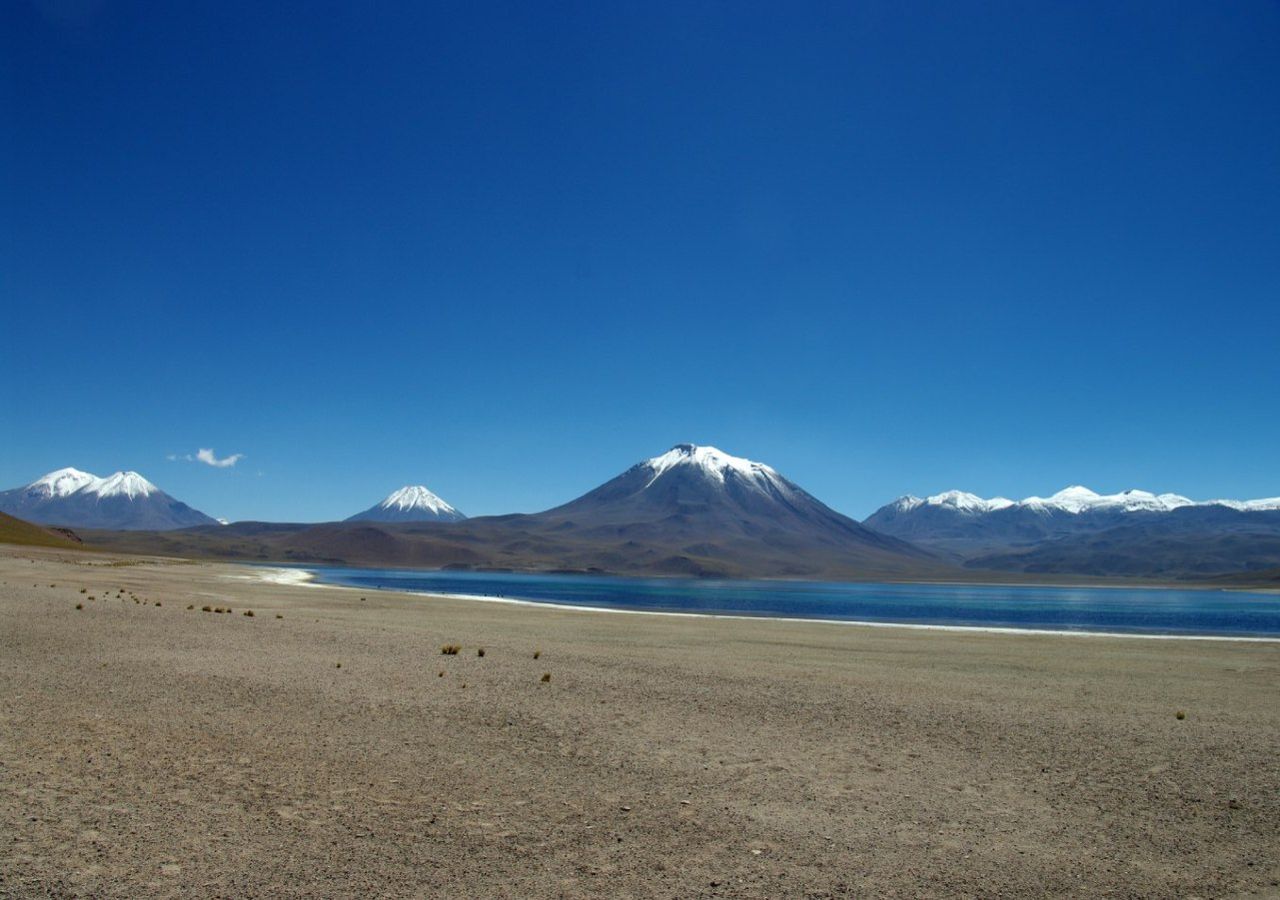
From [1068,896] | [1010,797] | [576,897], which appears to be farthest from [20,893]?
[1010,797]

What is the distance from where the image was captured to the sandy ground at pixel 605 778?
7320 millimetres

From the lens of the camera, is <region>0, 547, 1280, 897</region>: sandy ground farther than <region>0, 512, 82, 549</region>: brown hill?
No

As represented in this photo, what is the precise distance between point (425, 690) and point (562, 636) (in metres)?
14.0

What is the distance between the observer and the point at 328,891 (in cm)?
673

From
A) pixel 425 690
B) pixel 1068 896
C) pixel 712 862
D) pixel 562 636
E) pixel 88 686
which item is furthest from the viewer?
pixel 562 636

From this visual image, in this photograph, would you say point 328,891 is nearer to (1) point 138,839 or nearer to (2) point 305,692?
(1) point 138,839

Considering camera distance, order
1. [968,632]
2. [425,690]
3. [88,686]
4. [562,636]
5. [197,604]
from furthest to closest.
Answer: [968,632] → [197,604] → [562,636] → [425,690] → [88,686]

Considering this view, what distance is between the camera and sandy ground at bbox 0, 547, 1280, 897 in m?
7.32

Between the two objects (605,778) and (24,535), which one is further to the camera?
(24,535)

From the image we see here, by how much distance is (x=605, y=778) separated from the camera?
10258 millimetres

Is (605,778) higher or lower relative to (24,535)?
lower

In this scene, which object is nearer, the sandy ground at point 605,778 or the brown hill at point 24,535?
the sandy ground at point 605,778

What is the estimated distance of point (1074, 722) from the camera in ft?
47.3

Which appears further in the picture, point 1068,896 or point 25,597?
point 25,597
